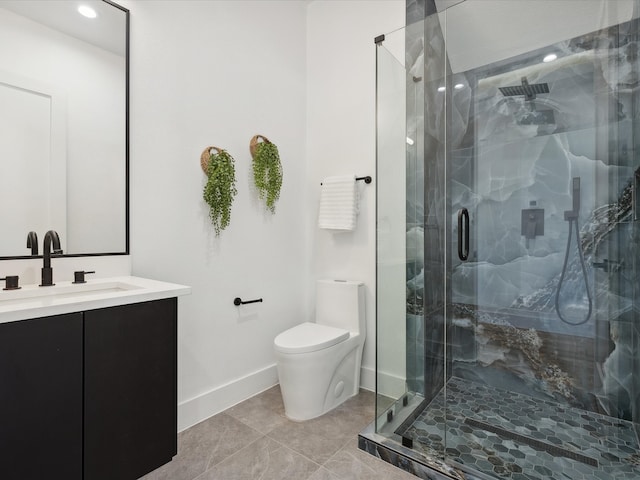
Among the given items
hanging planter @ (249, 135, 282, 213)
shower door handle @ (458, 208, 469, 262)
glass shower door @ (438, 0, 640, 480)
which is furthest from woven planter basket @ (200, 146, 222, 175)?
shower door handle @ (458, 208, 469, 262)

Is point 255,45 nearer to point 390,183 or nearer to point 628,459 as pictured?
point 390,183

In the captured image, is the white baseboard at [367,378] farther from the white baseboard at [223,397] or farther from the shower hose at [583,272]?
the shower hose at [583,272]

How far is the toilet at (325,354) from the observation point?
1956 millimetres

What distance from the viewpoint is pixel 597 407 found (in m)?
1.69

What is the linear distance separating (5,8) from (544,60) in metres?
2.39

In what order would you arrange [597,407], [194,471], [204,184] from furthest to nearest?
[204,184]
[597,407]
[194,471]

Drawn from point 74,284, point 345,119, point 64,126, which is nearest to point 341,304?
point 345,119

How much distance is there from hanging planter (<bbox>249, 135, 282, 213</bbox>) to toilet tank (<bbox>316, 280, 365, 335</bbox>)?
2.33 ft

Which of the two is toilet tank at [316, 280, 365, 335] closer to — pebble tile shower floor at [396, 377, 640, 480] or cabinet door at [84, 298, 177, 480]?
pebble tile shower floor at [396, 377, 640, 480]

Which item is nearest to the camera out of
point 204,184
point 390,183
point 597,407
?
point 597,407

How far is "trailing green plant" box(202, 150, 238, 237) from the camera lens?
2.03 metres

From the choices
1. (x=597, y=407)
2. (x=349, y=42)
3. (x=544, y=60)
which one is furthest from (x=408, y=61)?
(x=597, y=407)

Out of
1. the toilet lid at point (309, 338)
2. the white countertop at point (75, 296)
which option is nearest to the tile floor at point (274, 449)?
the toilet lid at point (309, 338)

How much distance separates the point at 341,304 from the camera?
2383 millimetres
